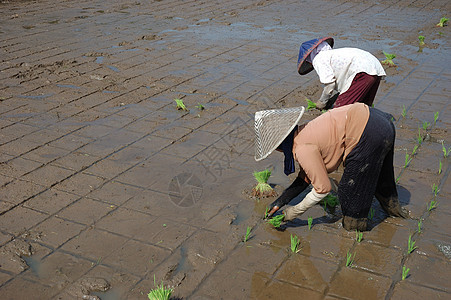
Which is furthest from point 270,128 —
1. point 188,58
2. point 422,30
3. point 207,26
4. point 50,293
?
point 422,30

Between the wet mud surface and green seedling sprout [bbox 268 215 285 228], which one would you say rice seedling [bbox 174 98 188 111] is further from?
green seedling sprout [bbox 268 215 285 228]

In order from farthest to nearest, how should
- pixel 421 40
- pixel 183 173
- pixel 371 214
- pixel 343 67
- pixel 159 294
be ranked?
1. pixel 421 40
2. pixel 183 173
3. pixel 343 67
4. pixel 371 214
5. pixel 159 294

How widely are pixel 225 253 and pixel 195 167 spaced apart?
1.58m

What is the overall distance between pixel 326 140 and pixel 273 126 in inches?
16.4

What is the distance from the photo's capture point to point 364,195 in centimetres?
409

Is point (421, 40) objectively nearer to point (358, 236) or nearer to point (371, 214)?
point (371, 214)

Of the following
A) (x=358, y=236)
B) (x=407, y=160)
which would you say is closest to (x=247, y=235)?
(x=358, y=236)

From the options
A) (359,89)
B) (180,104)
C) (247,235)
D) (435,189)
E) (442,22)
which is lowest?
(442,22)

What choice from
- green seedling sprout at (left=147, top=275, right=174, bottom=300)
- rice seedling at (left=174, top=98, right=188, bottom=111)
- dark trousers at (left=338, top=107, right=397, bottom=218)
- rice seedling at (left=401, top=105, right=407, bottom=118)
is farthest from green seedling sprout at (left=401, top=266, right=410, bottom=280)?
rice seedling at (left=174, top=98, right=188, bottom=111)

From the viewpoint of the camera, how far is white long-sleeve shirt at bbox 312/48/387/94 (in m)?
4.92

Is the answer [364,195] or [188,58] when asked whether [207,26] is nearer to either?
[188,58]

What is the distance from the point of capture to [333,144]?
3.89m

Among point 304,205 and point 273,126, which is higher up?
point 273,126

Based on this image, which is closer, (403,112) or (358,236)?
(358,236)
